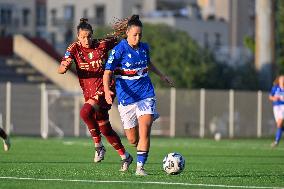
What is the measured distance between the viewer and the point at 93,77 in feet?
57.0

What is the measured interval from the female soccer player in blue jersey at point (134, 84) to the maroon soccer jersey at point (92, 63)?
1.34 meters

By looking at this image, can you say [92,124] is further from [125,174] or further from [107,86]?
[107,86]

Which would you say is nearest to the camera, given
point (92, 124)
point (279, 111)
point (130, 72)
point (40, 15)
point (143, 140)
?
point (143, 140)

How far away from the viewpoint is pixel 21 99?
44844 mm

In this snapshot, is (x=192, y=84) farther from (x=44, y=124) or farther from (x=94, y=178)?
(x=94, y=178)

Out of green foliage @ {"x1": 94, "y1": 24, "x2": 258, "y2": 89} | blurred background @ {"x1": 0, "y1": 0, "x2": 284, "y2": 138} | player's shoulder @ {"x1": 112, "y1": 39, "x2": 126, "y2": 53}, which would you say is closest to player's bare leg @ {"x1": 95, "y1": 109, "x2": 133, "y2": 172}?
player's shoulder @ {"x1": 112, "y1": 39, "x2": 126, "y2": 53}

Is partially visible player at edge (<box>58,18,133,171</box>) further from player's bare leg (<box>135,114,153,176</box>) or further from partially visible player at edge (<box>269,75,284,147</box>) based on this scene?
partially visible player at edge (<box>269,75,284,147</box>)

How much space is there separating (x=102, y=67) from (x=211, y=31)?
72.0m

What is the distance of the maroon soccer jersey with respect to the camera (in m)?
17.1

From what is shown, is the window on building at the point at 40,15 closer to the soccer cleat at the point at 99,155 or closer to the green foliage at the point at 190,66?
the green foliage at the point at 190,66

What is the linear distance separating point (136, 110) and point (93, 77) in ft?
6.45

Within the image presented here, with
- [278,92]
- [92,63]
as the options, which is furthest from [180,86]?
[92,63]

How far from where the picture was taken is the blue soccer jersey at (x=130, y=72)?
15.6 meters

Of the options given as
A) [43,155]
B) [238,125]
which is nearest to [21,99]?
[238,125]
